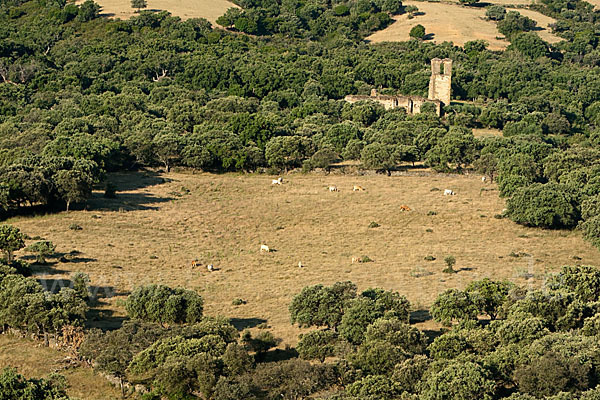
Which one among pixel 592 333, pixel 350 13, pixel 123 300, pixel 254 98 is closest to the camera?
pixel 592 333

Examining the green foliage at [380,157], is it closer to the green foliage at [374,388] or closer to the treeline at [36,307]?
the treeline at [36,307]

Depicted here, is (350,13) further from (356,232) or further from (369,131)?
(356,232)

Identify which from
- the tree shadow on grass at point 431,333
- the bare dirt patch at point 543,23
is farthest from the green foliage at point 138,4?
the tree shadow on grass at point 431,333

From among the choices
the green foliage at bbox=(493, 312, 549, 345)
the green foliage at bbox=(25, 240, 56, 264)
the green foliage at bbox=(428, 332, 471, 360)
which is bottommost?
the green foliage at bbox=(428, 332, 471, 360)

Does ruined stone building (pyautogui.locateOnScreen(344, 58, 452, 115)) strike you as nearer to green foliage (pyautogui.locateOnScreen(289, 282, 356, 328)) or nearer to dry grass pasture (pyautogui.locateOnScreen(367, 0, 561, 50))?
dry grass pasture (pyautogui.locateOnScreen(367, 0, 561, 50))

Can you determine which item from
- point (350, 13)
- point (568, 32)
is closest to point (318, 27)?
point (350, 13)

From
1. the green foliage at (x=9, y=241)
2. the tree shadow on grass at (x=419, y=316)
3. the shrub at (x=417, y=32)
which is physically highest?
the shrub at (x=417, y=32)

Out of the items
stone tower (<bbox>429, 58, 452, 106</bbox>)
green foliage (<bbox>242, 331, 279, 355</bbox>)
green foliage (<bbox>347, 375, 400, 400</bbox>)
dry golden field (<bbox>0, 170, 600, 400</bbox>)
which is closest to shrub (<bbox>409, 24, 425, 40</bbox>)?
stone tower (<bbox>429, 58, 452, 106</bbox>)
